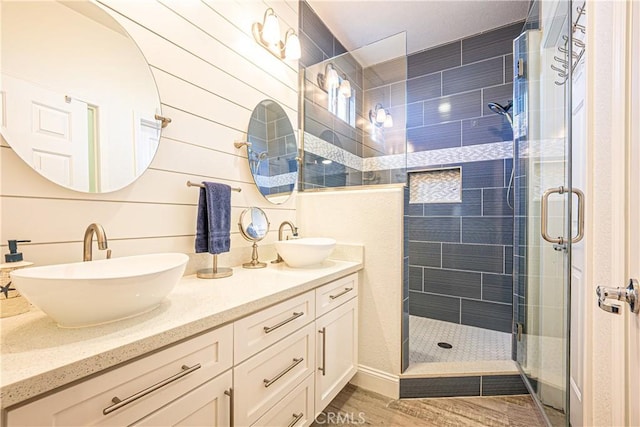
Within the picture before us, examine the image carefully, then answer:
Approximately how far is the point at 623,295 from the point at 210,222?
4.66 ft

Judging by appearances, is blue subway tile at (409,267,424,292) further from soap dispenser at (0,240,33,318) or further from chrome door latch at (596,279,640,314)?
soap dispenser at (0,240,33,318)

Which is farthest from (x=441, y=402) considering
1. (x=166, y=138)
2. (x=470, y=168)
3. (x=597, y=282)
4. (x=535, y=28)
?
(x=535, y=28)

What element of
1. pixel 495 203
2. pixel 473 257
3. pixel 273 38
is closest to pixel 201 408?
pixel 273 38

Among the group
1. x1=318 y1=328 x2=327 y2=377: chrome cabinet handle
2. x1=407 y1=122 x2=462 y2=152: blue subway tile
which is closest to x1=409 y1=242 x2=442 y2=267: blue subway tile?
x1=407 y1=122 x2=462 y2=152: blue subway tile

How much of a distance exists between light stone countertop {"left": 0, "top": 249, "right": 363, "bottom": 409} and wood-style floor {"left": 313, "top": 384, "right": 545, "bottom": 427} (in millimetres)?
952

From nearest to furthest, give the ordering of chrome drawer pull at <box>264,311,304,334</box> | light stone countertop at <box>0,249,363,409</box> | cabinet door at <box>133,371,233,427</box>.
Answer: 1. light stone countertop at <box>0,249,363,409</box>
2. cabinet door at <box>133,371,233,427</box>
3. chrome drawer pull at <box>264,311,304,334</box>

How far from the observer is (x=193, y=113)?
1.38 metres

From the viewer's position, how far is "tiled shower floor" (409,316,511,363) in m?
1.98

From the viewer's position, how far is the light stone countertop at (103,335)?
53cm

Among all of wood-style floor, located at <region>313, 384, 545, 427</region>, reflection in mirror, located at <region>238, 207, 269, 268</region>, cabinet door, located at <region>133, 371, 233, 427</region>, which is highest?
reflection in mirror, located at <region>238, 207, 269, 268</region>

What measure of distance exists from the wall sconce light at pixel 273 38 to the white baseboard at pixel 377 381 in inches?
88.9

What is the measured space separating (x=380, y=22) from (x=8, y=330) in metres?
2.98

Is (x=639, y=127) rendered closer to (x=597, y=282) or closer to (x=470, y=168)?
(x=597, y=282)

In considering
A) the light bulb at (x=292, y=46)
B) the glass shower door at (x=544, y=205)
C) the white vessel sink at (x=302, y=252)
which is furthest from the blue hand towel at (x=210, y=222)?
the glass shower door at (x=544, y=205)
